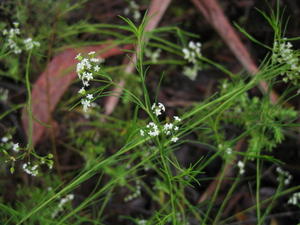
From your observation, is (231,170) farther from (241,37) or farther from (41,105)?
(41,105)

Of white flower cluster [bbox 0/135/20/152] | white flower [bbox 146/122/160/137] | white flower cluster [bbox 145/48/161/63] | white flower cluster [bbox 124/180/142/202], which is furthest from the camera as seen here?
white flower cluster [bbox 145/48/161/63]

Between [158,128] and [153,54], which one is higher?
[153,54]

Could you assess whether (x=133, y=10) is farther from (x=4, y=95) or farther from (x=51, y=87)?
(x=4, y=95)

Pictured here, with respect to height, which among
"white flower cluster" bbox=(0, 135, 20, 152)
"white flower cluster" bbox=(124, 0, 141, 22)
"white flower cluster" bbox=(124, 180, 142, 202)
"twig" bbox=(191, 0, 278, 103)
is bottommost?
"white flower cluster" bbox=(124, 180, 142, 202)

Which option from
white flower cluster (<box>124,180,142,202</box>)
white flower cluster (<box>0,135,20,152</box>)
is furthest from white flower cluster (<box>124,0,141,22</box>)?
white flower cluster (<box>0,135,20,152</box>)

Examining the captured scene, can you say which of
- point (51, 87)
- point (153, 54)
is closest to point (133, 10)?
point (153, 54)

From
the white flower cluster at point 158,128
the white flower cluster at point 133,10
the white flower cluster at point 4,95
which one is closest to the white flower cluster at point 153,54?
the white flower cluster at point 133,10

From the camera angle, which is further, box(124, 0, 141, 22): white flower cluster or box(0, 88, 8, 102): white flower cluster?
box(124, 0, 141, 22): white flower cluster

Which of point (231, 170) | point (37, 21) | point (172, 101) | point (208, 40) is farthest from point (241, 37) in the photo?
point (37, 21)

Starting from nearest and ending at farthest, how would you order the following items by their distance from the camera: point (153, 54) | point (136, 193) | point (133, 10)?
point (136, 193)
point (153, 54)
point (133, 10)

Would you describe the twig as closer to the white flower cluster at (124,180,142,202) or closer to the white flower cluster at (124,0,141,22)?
the white flower cluster at (124,0,141,22)

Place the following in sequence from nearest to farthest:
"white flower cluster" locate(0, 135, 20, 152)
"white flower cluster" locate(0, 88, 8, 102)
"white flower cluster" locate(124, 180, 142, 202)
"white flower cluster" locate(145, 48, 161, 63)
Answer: "white flower cluster" locate(0, 135, 20, 152)
"white flower cluster" locate(124, 180, 142, 202)
"white flower cluster" locate(0, 88, 8, 102)
"white flower cluster" locate(145, 48, 161, 63)
